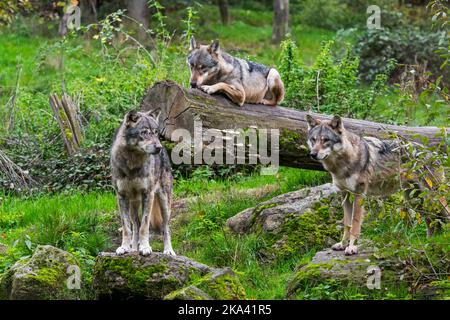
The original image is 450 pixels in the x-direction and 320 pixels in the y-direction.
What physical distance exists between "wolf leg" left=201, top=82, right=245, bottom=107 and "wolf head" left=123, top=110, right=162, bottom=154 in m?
2.20

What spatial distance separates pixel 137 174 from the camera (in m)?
8.91

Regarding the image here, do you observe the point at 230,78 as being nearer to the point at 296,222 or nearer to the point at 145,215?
the point at 296,222

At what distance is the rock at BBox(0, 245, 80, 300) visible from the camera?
8.14 metres

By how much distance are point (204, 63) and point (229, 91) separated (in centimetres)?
62

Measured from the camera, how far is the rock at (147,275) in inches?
324

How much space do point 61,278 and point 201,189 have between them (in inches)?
179

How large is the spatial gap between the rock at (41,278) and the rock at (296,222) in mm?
2722

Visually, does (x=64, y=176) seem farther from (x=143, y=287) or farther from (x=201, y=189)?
(x=143, y=287)

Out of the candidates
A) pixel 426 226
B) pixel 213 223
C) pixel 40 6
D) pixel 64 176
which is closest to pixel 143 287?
pixel 213 223

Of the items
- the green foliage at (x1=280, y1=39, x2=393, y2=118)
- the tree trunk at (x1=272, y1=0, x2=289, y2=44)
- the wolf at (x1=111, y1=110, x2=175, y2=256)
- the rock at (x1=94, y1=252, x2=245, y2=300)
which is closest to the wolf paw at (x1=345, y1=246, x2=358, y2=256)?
the rock at (x1=94, y1=252, x2=245, y2=300)

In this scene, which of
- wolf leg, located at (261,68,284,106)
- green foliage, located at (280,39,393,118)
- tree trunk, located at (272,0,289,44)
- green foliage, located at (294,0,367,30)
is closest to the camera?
Answer: wolf leg, located at (261,68,284,106)

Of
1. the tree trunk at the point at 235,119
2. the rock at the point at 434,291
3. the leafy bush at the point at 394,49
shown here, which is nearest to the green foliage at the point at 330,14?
the leafy bush at the point at 394,49

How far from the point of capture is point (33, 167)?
13.9 m

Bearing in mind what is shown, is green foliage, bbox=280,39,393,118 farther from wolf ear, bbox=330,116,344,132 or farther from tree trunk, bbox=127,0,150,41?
tree trunk, bbox=127,0,150,41
